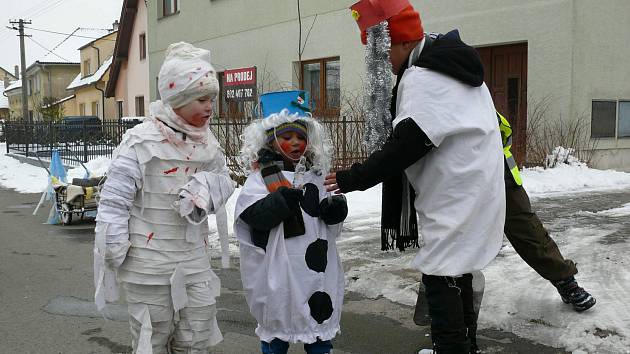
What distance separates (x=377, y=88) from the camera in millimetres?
3270

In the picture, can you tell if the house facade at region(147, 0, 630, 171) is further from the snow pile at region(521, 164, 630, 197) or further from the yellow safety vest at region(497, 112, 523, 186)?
the yellow safety vest at region(497, 112, 523, 186)

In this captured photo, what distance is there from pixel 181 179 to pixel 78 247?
5294 mm

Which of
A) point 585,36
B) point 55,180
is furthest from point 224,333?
point 585,36

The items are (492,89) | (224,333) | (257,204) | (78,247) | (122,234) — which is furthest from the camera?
(492,89)

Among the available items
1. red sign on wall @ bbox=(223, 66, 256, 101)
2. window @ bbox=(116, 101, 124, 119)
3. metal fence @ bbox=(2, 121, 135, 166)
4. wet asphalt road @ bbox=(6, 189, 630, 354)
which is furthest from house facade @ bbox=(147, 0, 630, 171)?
window @ bbox=(116, 101, 124, 119)

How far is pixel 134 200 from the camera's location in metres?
3.00

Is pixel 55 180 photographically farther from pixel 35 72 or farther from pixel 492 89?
pixel 35 72

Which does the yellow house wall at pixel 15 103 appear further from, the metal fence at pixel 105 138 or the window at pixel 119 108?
the metal fence at pixel 105 138

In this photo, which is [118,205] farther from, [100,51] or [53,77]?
[53,77]

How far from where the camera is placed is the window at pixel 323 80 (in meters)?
15.7

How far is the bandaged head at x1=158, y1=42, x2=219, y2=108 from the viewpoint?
10.0 feet

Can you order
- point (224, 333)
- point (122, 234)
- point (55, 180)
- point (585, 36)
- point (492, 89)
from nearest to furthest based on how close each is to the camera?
point (122, 234) < point (224, 333) < point (55, 180) < point (585, 36) < point (492, 89)

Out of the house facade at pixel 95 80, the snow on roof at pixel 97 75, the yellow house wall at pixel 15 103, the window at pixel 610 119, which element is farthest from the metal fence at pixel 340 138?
the yellow house wall at pixel 15 103

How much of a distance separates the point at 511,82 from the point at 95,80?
3046cm
